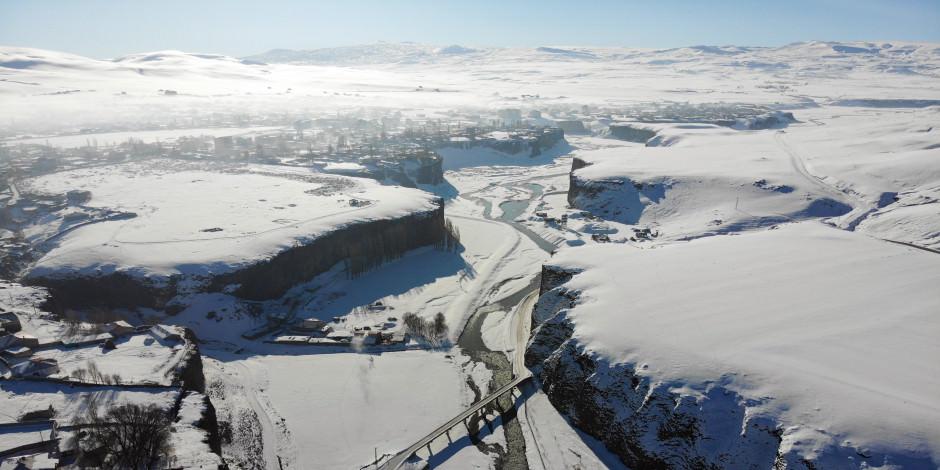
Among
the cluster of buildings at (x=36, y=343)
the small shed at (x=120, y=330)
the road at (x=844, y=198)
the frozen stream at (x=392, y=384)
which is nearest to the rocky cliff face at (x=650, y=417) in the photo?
the frozen stream at (x=392, y=384)

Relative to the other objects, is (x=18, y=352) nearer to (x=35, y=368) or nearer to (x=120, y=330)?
(x=35, y=368)

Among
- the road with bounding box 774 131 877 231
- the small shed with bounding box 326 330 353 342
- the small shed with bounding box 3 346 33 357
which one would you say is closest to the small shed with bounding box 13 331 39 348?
the small shed with bounding box 3 346 33 357

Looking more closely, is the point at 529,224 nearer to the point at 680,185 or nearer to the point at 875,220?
the point at 680,185

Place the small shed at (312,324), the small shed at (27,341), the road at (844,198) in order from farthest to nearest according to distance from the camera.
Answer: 1. the road at (844,198)
2. the small shed at (312,324)
3. the small shed at (27,341)

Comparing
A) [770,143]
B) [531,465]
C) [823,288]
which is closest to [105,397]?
[531,465]

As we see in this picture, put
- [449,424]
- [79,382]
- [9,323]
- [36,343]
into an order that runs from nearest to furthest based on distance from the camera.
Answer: [79,382], [449,424], [36,343], [9,323]

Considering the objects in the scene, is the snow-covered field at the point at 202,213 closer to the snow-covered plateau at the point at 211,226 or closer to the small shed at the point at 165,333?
the snow-covered plateau at the point at 211,226

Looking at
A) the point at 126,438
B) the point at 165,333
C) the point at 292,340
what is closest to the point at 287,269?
the point at 292,340
